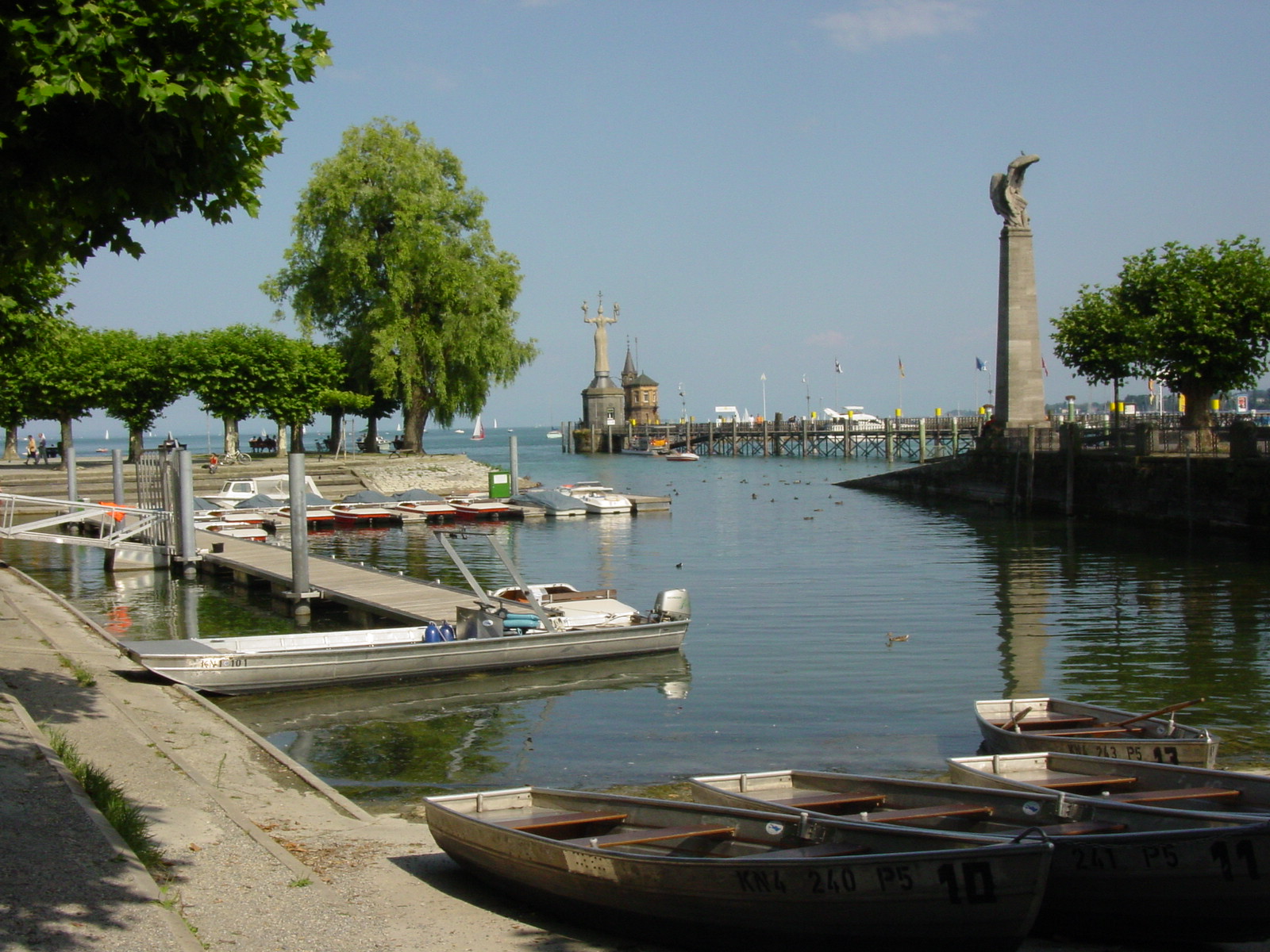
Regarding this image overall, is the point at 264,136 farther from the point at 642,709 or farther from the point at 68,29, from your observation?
the point at 642,709

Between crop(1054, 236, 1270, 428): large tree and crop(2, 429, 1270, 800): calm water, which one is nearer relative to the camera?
crop(2, 429, 1270, 800): calm water

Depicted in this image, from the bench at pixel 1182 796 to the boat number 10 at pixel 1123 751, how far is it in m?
2.18

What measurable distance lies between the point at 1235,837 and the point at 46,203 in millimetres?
8450

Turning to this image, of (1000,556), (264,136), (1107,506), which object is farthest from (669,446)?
(264,136)

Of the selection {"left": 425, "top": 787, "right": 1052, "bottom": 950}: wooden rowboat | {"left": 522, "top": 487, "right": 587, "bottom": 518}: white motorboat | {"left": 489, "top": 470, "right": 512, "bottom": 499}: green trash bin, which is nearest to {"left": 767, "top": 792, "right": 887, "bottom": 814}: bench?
{"left": 425, "top": 787, "right": 1052, "bottom": 950}: wooden rowboat

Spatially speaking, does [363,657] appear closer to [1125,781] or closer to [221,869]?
[221,869]

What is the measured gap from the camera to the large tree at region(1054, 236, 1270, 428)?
3822 cm

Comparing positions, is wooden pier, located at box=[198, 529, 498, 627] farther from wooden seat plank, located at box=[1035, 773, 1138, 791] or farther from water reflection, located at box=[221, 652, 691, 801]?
wooden seat plank, located at box=[1035, 773, 1138, 791]

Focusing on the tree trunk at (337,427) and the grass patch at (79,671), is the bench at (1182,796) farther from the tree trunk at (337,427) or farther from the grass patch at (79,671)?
the tree trunk at (337,427)

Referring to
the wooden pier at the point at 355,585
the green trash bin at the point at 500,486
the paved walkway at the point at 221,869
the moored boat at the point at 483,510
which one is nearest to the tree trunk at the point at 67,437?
the wooden pier at the point at 355,585

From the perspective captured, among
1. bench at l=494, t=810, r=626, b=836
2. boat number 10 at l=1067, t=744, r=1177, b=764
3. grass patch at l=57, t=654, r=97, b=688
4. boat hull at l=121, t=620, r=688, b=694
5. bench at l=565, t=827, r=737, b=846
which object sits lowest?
boat hull at l=121, t=620, r=688, b=694

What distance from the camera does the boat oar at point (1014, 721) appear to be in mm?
11656

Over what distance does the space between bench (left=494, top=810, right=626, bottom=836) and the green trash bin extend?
42.9m

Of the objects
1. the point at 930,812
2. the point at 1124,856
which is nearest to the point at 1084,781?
the point at 1124,856
